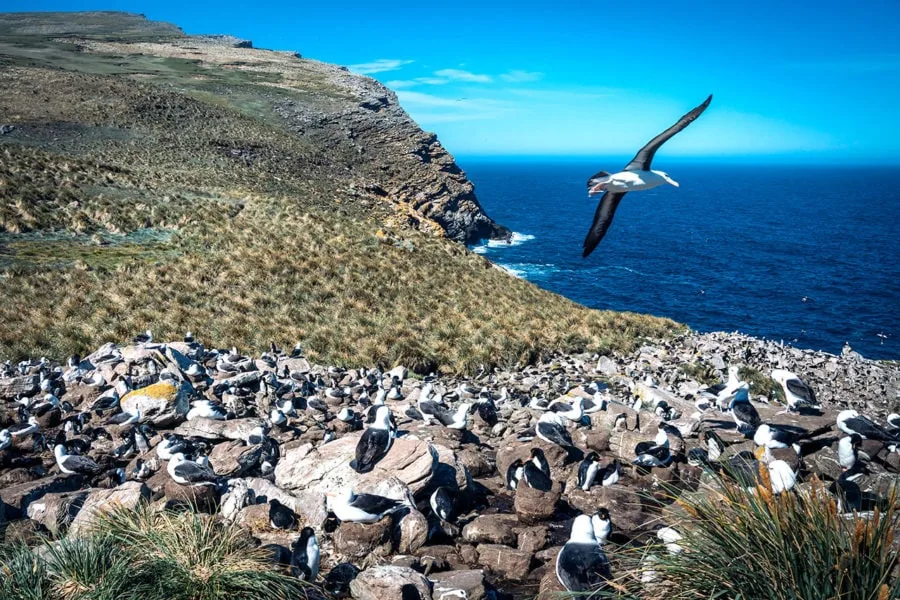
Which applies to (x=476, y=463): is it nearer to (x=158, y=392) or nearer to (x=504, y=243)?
(x=158, y=392)

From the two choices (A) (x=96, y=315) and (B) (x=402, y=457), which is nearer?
(B) (x=402, y=457)

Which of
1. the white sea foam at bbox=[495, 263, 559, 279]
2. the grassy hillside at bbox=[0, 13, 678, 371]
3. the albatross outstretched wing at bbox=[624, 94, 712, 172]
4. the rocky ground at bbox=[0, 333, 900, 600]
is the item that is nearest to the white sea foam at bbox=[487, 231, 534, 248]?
the white sea foam at bbox=[495, 263, 559, 279]

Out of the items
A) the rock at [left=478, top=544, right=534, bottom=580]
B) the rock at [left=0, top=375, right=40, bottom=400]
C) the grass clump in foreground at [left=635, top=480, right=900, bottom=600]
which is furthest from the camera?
the rock at [left=0, top=375, right=40, bottom=400]

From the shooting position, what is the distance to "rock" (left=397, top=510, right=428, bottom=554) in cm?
735

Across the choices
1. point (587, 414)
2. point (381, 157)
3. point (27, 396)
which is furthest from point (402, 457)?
point (381, 157)

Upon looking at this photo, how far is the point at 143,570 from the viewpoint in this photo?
5164mm

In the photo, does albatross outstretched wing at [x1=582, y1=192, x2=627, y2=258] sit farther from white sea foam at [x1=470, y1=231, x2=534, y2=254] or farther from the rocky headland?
white sea foam at [x1=470, y1=231, x2=534, y2=254]

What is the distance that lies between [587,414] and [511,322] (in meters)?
10.7

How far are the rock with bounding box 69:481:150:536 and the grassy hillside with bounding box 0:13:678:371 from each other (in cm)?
923

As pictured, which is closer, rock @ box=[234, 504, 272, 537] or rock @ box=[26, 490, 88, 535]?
rock @ box=[26, 490, 88, 535]

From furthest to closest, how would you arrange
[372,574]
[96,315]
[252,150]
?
[252,150] → [96,315] → [372,574]

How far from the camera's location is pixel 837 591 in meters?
3.94

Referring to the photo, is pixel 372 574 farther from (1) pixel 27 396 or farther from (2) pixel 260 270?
(2) pixel 260 270

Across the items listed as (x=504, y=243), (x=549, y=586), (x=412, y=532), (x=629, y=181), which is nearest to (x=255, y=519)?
(x=412, y=532)
